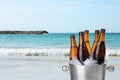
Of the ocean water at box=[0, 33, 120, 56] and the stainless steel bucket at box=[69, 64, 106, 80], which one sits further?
the ocean water at box=[0, 33, 120, 56]

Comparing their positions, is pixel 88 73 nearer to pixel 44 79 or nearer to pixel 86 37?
pixel 86 37

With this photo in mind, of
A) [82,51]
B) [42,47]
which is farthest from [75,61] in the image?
[42,47]

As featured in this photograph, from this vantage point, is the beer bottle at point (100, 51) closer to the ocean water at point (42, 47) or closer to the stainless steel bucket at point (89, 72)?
the stainless steel bucket at point (89, 72)

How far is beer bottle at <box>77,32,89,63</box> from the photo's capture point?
5.85 feet

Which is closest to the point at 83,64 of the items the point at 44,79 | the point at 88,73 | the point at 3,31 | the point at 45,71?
the point at 88,73

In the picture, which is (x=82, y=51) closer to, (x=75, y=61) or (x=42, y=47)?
(x=75, y=61)

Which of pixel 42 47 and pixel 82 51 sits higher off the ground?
pixel 82 51

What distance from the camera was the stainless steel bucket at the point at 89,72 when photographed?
1764mm

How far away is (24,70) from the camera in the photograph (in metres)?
6.21

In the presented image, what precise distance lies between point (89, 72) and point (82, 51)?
105mm

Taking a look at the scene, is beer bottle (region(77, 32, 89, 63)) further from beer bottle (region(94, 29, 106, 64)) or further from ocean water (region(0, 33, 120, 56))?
ocean water (region(0, 33, 120, 56))

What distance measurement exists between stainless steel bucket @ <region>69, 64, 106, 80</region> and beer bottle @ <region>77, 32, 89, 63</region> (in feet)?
0.14

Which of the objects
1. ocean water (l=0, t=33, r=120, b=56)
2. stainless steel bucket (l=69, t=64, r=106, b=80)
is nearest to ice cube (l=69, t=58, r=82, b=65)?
stainless steel bucket (l=69, t=64, r=106, b=80)

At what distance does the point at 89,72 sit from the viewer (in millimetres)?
1765
